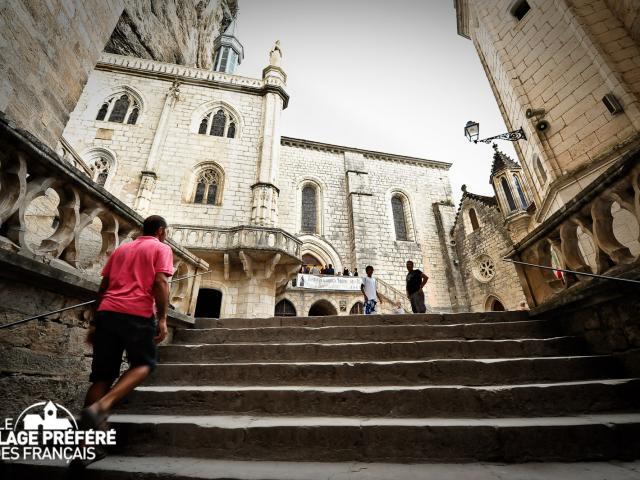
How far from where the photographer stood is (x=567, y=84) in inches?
250

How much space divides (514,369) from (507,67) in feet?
30.1

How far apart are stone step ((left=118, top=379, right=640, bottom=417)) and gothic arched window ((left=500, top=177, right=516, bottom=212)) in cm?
1561

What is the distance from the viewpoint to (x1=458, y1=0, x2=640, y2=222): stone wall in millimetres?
5516

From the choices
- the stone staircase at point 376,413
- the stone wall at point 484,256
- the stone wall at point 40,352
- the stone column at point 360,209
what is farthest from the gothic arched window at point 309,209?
the stone wall at point 40,352

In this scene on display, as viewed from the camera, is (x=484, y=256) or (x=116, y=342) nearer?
(x=116, y=342)

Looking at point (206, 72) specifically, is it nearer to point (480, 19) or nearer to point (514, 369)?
point (480, 19)

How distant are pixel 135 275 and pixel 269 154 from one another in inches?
435

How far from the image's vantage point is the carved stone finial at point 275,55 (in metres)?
14.8

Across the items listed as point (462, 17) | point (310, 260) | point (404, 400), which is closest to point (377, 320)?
point (404, 400)

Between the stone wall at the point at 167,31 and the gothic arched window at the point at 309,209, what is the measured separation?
38.9 ft

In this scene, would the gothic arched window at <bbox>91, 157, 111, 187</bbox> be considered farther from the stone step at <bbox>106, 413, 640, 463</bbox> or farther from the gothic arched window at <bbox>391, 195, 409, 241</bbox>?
the gothic arched window at <bbox>391, 195, 409, 241</bbox>

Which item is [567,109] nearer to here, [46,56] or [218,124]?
[46,56]

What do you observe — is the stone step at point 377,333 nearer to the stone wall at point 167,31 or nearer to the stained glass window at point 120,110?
the stone wall at point 167,31

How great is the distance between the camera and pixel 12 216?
2096 millimetres
